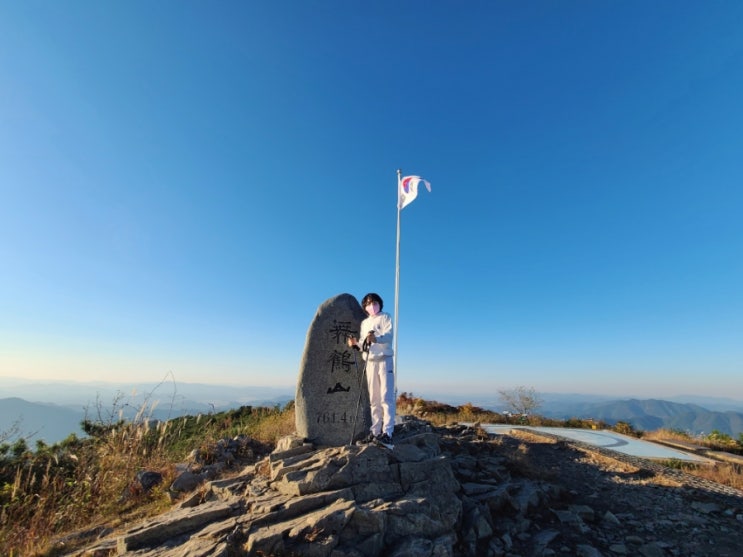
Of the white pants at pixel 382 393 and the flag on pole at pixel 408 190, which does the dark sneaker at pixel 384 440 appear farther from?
the flag on pole at pixel 408 190

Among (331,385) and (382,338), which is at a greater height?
(382,338)

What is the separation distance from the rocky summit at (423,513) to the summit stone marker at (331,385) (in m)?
0.41

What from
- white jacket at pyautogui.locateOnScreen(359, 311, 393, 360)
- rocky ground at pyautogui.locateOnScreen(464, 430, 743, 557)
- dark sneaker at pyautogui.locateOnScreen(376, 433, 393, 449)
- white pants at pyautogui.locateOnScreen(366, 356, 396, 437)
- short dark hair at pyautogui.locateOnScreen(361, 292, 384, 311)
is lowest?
rocky ground at pyautogui.locateOnScreen(464, 430, 743, 557)

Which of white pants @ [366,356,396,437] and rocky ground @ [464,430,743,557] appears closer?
rocky ground @ [464,430,743,557]

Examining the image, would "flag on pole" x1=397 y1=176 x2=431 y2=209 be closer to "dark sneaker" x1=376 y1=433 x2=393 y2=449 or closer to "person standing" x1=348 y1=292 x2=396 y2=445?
"person standing" x1=348 y1=292 x2=396 y2=445

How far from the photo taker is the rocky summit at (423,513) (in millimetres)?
3846

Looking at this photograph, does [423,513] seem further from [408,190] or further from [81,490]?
[408,190]

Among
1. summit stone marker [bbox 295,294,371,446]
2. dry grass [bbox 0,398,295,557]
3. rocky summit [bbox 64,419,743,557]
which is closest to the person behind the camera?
rocky summit [bbox 64,419,743,557]

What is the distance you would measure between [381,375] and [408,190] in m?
7.41

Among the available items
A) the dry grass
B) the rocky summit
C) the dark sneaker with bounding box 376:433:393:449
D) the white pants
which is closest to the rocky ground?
the rocky summit

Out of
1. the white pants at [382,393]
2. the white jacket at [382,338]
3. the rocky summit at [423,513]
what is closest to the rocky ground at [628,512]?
the rocky summit at [423,513]

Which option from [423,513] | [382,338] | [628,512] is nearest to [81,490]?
[382,338]

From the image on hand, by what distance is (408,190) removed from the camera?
38.8ft

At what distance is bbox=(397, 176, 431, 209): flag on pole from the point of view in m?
11.7
